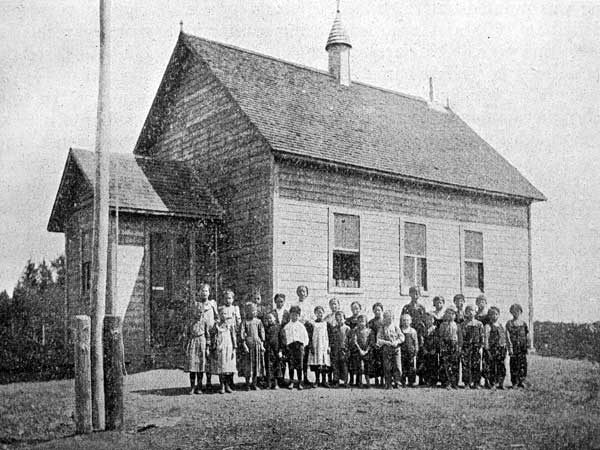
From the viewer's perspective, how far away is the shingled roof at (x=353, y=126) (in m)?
15.3

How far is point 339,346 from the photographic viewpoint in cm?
1182

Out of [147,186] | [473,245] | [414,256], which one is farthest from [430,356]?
[147,186]

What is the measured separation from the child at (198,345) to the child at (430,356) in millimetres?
3899

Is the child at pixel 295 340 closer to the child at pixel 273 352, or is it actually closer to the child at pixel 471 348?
the child at pixel 273 352

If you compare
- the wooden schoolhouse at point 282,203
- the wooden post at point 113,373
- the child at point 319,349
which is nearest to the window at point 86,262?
the wooden schoolhouse at point 282,203

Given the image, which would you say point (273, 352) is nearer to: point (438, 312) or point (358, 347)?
point (358, 347)

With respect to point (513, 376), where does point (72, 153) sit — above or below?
above

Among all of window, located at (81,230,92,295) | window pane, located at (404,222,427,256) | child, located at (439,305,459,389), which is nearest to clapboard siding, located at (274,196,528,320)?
window pane, located at (404,222,427,256)

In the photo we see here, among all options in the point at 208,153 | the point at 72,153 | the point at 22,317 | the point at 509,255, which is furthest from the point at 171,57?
the point at 509,255

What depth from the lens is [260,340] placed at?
11.3 metres

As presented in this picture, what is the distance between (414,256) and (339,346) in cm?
555

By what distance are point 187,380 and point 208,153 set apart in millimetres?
6208

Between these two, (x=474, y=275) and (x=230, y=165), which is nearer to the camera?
(x=230, y=165)

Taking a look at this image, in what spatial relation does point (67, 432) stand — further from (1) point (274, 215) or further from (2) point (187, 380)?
(1) point (274, 215)
